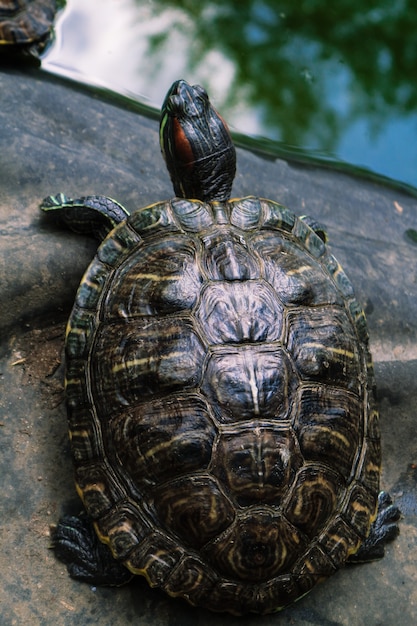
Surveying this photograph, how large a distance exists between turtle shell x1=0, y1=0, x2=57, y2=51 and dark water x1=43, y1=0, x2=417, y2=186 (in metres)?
0.18

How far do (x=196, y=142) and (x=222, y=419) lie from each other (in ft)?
5.78

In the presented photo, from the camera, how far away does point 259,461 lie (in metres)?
2.47

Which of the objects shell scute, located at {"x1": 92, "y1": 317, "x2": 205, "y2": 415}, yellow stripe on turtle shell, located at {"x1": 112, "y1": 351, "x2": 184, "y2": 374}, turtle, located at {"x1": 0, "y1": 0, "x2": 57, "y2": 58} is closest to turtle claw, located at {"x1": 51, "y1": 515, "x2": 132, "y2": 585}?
shell scute, located at {"x1": 92, "y1": 317, "x2": 205, "y2": 415}

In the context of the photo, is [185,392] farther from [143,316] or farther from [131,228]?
[131,228]

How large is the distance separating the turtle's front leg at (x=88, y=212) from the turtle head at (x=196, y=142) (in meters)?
0.45

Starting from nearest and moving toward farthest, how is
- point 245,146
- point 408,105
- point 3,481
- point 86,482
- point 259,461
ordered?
A: point 259,461 < point 86,482 < point 3,481 < point 245,146 < point 408,105

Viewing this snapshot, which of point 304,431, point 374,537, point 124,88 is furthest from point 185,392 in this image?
point 124,88

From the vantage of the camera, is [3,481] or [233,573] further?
[3,481]

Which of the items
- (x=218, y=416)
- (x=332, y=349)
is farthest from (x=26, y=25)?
(x=218, y=416)

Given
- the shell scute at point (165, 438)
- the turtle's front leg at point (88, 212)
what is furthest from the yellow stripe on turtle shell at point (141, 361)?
the turtle's front leg at point (88, 212)

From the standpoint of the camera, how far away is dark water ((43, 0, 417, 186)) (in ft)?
17.0

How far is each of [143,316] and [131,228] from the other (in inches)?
22.9

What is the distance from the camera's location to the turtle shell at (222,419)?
251 centimetres

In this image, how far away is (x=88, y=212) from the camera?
3508 mm
